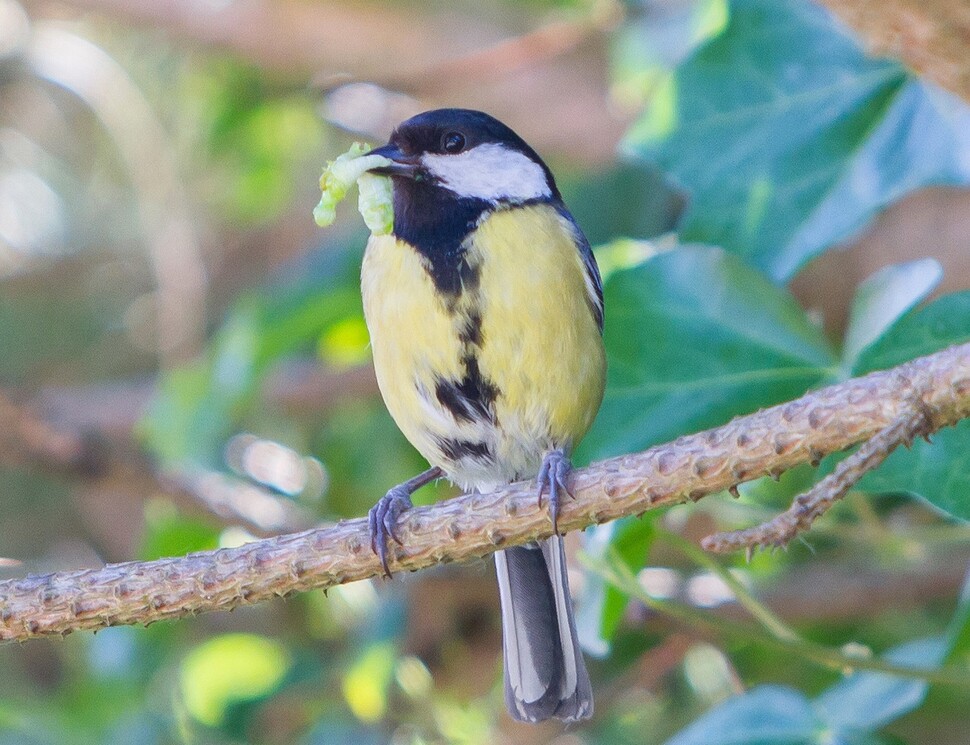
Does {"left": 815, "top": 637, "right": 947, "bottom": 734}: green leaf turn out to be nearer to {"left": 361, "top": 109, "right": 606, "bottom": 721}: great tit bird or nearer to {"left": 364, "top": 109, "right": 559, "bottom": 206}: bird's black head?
{"left": 361, "top": 109, "right": 606, "bottom": 721}: great tit bird

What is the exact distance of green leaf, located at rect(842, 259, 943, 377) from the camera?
4.17 feet

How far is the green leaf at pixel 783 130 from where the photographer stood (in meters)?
1.53

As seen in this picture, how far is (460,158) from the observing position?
1.60m

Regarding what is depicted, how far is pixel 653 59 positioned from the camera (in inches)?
84.0

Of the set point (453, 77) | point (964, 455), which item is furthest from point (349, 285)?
point (964, 455)

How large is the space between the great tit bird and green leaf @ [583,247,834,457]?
0.05 meters

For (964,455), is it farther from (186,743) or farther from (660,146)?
(186,743)

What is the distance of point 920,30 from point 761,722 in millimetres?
768

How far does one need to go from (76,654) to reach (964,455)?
73.9 inches

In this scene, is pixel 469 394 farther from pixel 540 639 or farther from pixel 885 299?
pixel 885 299

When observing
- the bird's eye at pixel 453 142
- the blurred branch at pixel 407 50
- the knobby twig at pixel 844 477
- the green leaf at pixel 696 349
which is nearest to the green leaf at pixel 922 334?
the green leaf at pixel 696 349

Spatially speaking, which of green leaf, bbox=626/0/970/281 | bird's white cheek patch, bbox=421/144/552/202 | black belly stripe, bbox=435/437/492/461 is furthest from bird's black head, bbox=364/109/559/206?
black belly stripe, bbox=435/437/492/461

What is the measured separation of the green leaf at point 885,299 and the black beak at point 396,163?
0.58 metres

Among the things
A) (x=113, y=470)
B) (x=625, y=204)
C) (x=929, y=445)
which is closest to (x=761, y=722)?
(x=929, y=445)
